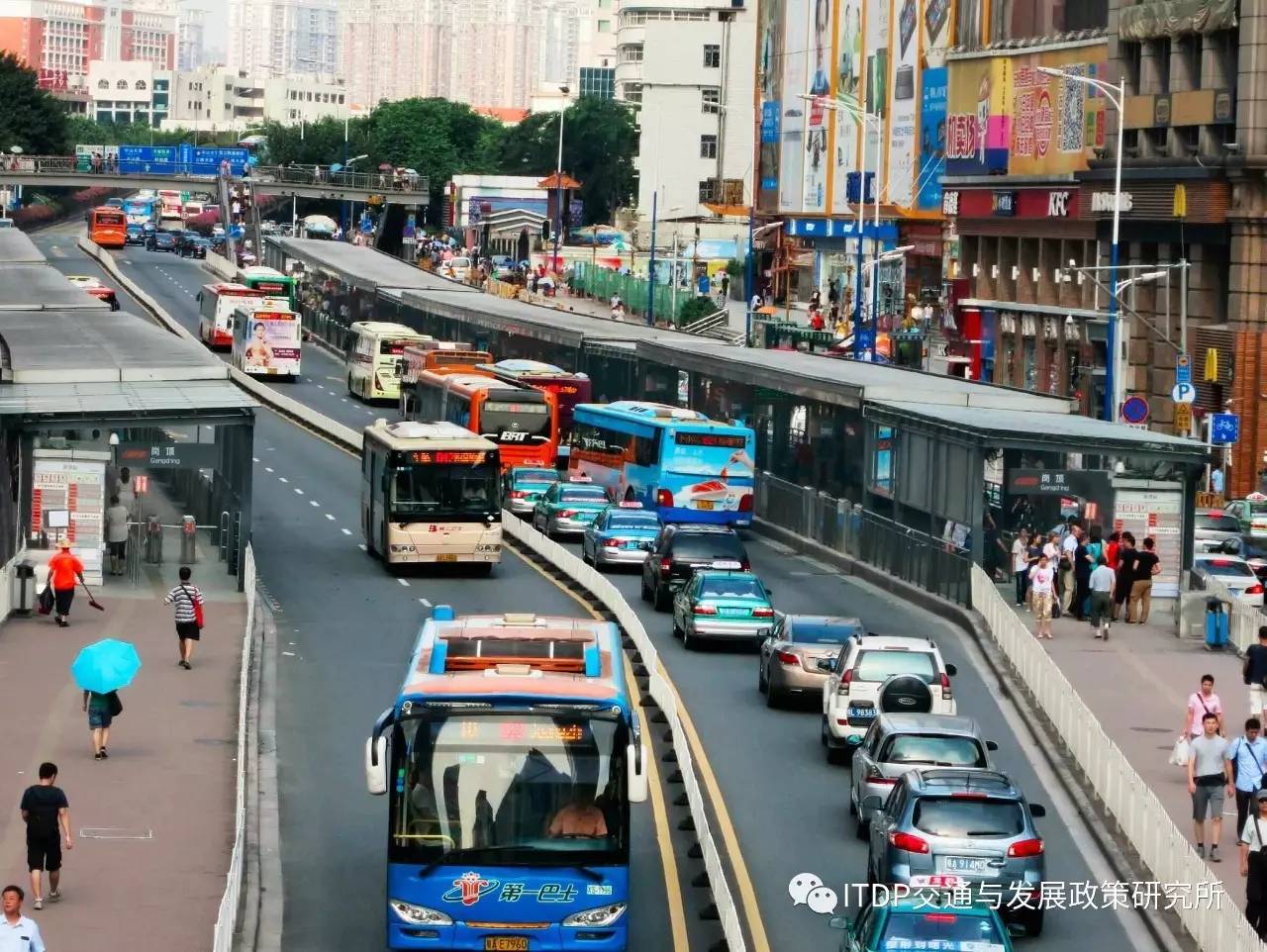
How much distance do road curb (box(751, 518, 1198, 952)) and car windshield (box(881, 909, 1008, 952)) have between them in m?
4.62

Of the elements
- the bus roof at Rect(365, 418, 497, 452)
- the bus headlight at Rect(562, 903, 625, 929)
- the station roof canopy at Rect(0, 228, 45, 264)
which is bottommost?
the bus headlight at Rect(562, 903, 625, 929)

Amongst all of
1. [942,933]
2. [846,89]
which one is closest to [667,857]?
[942,933]

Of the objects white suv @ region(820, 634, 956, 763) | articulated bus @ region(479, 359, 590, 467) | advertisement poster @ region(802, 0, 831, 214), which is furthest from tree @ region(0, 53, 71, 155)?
white suv @ region(820, 634, 956, 763)

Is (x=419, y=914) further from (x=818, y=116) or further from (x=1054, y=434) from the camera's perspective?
(x=818, y=116)

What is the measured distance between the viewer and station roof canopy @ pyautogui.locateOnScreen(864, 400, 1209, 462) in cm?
4006

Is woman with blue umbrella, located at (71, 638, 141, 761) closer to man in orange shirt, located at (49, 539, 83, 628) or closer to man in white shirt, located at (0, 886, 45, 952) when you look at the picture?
man in white shirt, located at (0, 886, 45, 952)

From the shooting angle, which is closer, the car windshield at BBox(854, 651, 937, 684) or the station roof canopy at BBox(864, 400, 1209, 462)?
the car windshield at BBox(854, 651, 937, 684)

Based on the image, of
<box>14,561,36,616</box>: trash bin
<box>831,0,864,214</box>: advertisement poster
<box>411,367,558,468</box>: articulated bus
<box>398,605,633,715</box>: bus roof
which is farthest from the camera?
<box>831,0,864,214</box>: advertisement poster

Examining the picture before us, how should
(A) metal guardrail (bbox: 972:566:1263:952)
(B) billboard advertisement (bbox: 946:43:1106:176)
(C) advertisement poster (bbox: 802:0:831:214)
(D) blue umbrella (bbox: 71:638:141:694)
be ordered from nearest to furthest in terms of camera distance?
(A) metal guardrail (bbox: 972:566:1263:952), (D) blue umbrella (bbox: 71:638:141:694), (B) billboard advertisement (bbox: 946:43:1106:176), (C) advertisement poster (bbox: 802:0:831:214)

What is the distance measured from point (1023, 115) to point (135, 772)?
204 feet

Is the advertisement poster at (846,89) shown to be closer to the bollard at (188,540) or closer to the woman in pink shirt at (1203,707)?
the bollard at (188,540)

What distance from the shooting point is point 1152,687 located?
3381 centimetres

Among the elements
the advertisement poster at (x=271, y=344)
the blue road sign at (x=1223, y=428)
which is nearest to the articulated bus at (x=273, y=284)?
the advertisement poster at (x=271, y=344)

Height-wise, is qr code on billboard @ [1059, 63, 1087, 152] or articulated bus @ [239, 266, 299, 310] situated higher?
qr code on billboard @ [1059, 63, 1087, 152]
